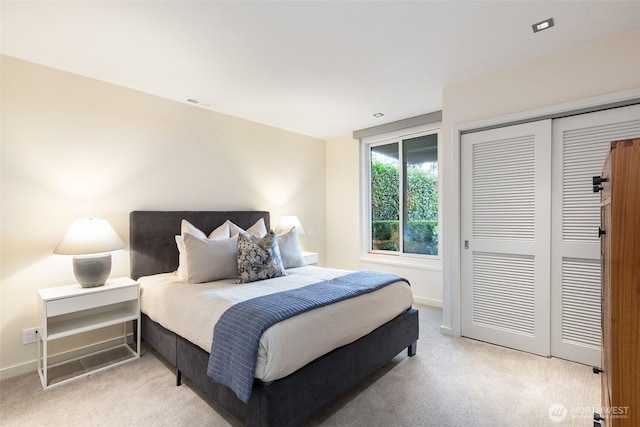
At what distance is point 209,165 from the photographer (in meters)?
3.57

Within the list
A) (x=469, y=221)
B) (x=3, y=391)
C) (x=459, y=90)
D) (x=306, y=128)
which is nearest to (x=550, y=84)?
(x=459, y=90)

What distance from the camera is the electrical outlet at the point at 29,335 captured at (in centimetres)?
238

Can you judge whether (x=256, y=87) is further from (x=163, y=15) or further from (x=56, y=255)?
(x=56, y=255)

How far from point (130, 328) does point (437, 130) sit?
4153mm

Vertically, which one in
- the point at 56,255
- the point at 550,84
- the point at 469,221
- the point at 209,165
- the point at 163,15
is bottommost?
the point at 56,255

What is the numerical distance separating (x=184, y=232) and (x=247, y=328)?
5.17ft

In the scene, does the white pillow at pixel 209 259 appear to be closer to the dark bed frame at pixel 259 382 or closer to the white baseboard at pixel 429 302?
the dark bed frame at pixel 259 382

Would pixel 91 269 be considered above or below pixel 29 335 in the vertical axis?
above

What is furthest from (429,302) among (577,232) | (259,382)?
(259,382)

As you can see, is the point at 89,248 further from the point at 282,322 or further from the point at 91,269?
the point at 282,322

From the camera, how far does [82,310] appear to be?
245 cm

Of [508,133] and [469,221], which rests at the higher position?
[508,133]

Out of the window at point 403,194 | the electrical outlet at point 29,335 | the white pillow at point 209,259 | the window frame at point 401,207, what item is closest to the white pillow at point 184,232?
the white pillow at point 209,259

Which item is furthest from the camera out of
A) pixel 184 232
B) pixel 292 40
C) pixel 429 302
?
pixel 429 302
